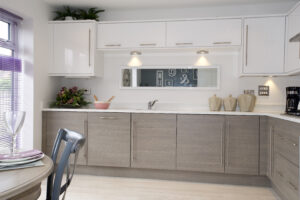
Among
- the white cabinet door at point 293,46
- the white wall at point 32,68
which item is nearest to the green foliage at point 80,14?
the white wall at point 32,68

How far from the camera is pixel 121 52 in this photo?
4125 mm

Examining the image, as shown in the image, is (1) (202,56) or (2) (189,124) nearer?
(2) (189,124)

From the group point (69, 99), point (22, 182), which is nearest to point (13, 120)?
point (22, 182)

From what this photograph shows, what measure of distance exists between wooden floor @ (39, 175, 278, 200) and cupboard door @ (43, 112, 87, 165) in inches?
14.5

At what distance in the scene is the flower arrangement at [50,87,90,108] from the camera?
3.84m

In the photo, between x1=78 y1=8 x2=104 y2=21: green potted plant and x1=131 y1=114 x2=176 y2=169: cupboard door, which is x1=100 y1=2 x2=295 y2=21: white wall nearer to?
x1=78 y1=8 x2=104 y2=21: green potted plant

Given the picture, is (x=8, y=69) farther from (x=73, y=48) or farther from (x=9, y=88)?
(x=73, y=48)

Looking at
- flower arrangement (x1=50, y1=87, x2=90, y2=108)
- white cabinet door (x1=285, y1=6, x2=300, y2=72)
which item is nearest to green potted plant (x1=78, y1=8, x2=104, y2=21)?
flower arrangement (x1=50, y1=87, x2=90, y2=108)

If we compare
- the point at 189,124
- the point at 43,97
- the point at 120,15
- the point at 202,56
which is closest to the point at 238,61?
the point at 202,56

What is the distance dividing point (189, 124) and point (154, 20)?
60.5 inches

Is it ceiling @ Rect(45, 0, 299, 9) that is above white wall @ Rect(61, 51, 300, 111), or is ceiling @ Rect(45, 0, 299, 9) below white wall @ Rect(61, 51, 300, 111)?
above

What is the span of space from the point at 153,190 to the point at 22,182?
2.30 metres

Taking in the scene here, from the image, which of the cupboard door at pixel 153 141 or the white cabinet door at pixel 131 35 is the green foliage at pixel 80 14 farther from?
the cupboard door at pixel 153 141

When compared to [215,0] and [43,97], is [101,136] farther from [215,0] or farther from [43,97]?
[215,0]
